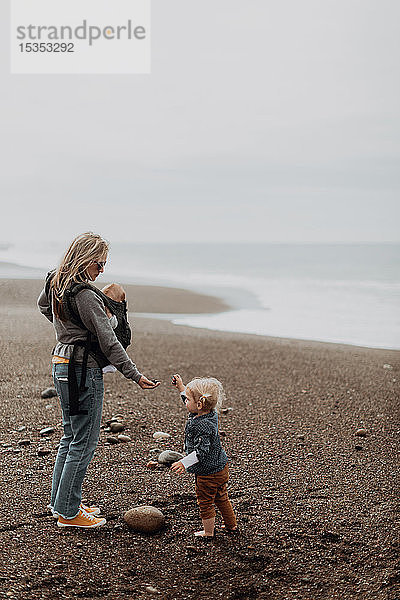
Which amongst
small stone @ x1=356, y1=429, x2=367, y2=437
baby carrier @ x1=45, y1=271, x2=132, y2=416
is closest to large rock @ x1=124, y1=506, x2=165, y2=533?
baby carrier @ x1=45, y1=271, x2=132, y2=416

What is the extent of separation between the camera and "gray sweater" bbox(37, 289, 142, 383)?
205 centimetres

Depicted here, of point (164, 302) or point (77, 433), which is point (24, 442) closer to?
point (77, 433)

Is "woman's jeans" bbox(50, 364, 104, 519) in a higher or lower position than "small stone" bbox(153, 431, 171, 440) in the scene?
higher

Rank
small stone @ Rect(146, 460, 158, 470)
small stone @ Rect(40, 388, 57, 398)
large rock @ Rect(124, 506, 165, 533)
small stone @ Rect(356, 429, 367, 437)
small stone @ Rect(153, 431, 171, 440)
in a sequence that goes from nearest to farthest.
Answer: large rock @ Rect(124, 506, 165, 533)
small stone @ Rect(146, 460, 158, 470)
small stone @ Rect(153, 431, 171, 440)
small stone @ Rect(356, 429, 367, 437)
small stone @ Rect(40, 388, 57, 398)

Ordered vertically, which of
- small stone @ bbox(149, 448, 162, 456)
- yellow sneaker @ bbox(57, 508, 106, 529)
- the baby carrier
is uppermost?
the baby carrier

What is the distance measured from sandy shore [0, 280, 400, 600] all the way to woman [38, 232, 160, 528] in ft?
0.43

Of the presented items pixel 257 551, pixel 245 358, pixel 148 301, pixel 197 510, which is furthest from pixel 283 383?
pixel 148 301

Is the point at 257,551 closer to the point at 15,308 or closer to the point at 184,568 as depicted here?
the point at 184,568

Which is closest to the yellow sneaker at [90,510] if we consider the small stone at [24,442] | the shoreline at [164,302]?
the small stone at [24,442]

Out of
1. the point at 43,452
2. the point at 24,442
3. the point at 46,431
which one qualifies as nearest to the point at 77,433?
the point at 43,452

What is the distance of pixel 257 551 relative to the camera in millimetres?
2064

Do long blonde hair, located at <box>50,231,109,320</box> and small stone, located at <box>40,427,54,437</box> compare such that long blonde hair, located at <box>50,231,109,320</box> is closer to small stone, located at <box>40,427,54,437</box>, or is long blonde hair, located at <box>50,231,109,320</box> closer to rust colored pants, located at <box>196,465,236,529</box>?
rust colored pants, located at <box>196,465,236,529</box>

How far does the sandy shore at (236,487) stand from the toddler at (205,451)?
12 centimetres

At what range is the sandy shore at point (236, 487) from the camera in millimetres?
1911
